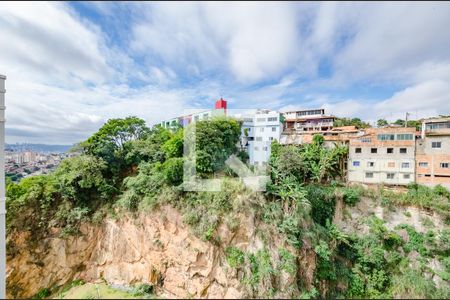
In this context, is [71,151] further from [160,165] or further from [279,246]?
[279,246]

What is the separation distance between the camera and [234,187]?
296 inches

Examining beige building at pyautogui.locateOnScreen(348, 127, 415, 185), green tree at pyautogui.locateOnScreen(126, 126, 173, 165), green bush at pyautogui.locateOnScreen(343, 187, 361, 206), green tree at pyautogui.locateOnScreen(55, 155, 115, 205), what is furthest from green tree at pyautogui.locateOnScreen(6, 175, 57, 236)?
beige building at pyautogui.locateOnScreen(348, 127, 415, 185)

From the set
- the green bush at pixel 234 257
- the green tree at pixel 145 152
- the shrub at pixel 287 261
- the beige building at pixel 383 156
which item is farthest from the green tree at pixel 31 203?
the beige building at pixel 383 156

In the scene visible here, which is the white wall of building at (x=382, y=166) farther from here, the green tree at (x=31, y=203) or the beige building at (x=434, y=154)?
the green tree at (x=31, y=203)

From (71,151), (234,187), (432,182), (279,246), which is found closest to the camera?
(279,246)

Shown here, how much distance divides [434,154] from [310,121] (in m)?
9.61

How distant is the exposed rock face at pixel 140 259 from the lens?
20.8ft

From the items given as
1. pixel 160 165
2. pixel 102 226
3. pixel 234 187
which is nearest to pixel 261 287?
pixel 234 187

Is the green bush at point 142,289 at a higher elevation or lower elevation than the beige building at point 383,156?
lower

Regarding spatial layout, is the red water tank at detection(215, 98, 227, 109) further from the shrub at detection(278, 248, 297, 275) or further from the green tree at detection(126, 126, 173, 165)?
the shrub at detection(278, 248, 297, 275)

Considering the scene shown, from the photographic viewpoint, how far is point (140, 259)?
23.2 ft

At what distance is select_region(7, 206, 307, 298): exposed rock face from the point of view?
20.8ft

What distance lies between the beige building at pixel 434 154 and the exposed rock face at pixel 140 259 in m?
9.22

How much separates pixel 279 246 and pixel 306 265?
1.39 meters
